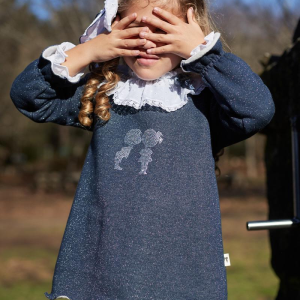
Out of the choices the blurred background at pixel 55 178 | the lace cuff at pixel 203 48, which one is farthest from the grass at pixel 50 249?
the lace cuff at pixel 203 48

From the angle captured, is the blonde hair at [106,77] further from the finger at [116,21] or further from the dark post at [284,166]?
the dark post at [284,166]

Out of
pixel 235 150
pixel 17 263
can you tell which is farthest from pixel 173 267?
pixel 235 150

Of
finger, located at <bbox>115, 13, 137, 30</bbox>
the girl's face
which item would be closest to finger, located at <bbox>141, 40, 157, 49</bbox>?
the girl's face

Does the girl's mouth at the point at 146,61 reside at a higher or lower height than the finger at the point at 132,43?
lower

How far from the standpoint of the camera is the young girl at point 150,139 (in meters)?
1.65

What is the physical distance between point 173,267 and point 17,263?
512 centimetres

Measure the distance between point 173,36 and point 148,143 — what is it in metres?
0.39

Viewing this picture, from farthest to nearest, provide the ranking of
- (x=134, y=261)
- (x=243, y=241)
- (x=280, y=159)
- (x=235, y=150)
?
(x=235, y=150) < (x=243, y=241) < (x=280, y=159) < (x=134, y=261)

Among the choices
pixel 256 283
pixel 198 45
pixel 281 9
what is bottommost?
pixel 256 283

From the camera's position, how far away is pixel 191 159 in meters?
1.73

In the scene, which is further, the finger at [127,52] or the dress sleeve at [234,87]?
the finger at [127,52]

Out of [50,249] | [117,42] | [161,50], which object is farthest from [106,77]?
[50,249]

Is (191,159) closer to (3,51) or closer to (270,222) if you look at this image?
(270,222)

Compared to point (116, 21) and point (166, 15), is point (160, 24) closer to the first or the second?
point (166, 15)
